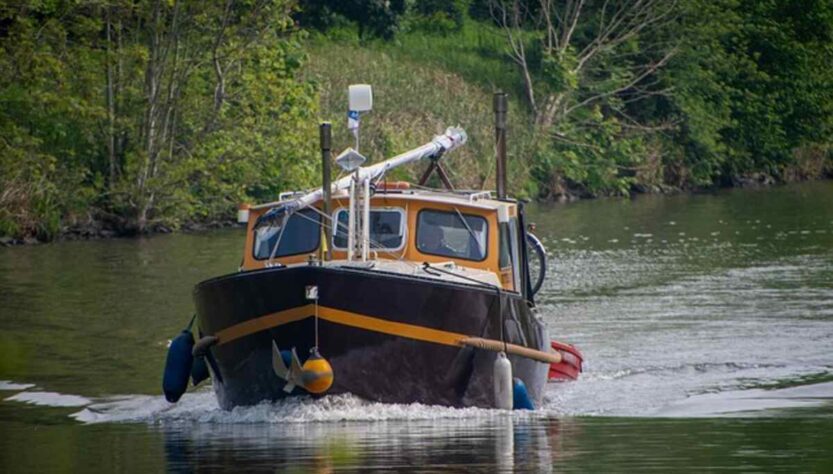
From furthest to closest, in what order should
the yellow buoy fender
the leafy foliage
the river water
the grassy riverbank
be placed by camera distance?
the grassy riverbank
the leafy foliage
the yellow buoy fender
the river water

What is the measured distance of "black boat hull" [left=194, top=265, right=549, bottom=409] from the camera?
16578 millimetres

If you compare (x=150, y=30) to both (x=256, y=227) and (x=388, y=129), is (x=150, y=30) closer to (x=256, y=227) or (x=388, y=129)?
(x=388, y=129)

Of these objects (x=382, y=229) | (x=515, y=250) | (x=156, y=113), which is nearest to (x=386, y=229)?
(x=382, y=229)

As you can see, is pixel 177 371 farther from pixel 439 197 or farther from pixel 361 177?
pixel 439 197

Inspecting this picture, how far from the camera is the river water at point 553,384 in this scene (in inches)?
581

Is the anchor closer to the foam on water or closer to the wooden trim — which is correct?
the wooden trim

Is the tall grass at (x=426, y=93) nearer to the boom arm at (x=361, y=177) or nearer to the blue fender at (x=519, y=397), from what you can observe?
the boom arm at (x=361, y=177)

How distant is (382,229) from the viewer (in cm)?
1856

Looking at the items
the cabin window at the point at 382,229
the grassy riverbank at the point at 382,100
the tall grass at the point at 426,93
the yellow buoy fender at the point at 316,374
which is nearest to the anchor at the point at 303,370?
the yellow buoy fender at the point at 316,374

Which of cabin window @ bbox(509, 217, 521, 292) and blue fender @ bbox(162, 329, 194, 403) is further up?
cabin window @ bbox(509, 217, 521, 292)

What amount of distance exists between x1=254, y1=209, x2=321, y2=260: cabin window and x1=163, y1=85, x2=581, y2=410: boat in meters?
0.01

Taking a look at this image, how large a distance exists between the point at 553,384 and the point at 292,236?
4204 millimetres

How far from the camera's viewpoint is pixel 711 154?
5734 cm

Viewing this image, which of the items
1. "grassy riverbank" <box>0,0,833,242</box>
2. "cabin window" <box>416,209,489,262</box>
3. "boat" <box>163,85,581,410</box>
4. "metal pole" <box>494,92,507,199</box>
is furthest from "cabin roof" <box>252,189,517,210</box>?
"grassy riverbank" <box>0,0,833,242</box>
